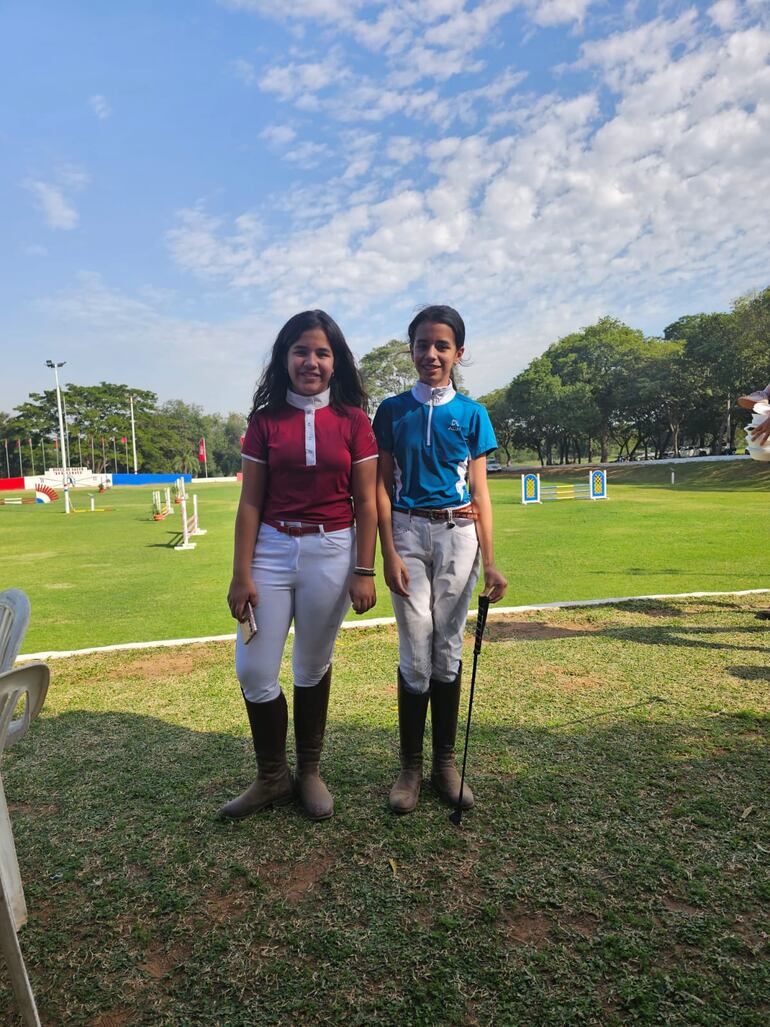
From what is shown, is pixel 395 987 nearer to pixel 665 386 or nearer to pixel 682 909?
pixel 682 909

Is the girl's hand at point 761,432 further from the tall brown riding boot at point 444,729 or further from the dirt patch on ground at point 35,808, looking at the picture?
the dirt patch on ground at point 35,808

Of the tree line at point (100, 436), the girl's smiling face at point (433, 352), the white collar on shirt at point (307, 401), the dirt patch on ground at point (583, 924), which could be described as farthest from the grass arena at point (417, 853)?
the tree line at point (100, 436)

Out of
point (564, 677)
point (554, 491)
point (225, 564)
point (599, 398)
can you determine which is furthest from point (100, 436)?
point (564, 677)

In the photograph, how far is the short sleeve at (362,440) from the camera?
Answer: 256 centimetres

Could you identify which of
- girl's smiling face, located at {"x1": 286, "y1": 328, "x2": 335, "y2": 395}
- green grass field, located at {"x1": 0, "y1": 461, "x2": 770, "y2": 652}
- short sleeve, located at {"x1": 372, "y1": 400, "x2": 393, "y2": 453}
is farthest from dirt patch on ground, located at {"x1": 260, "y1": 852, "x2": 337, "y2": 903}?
green grass field, located at {"x1": 0, "y1": 461, "x2": 770, "y2": 652}

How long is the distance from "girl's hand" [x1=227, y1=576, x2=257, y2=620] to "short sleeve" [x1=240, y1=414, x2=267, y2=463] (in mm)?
470

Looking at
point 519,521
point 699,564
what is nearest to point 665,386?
point 519,521

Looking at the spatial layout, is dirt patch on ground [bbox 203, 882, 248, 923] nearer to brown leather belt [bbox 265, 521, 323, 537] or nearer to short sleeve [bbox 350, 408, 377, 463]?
brown leather belt [bbox 265, 521, 323, 537]

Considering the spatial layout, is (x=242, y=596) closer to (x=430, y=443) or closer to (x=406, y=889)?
(x=430, y=443)

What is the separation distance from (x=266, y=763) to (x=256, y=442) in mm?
1292

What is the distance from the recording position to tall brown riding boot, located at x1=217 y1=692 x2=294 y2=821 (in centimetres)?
257

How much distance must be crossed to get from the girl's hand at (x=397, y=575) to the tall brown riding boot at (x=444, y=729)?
1.48 feet

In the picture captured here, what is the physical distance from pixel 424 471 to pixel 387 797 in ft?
4.47

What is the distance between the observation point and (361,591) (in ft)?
8.29
